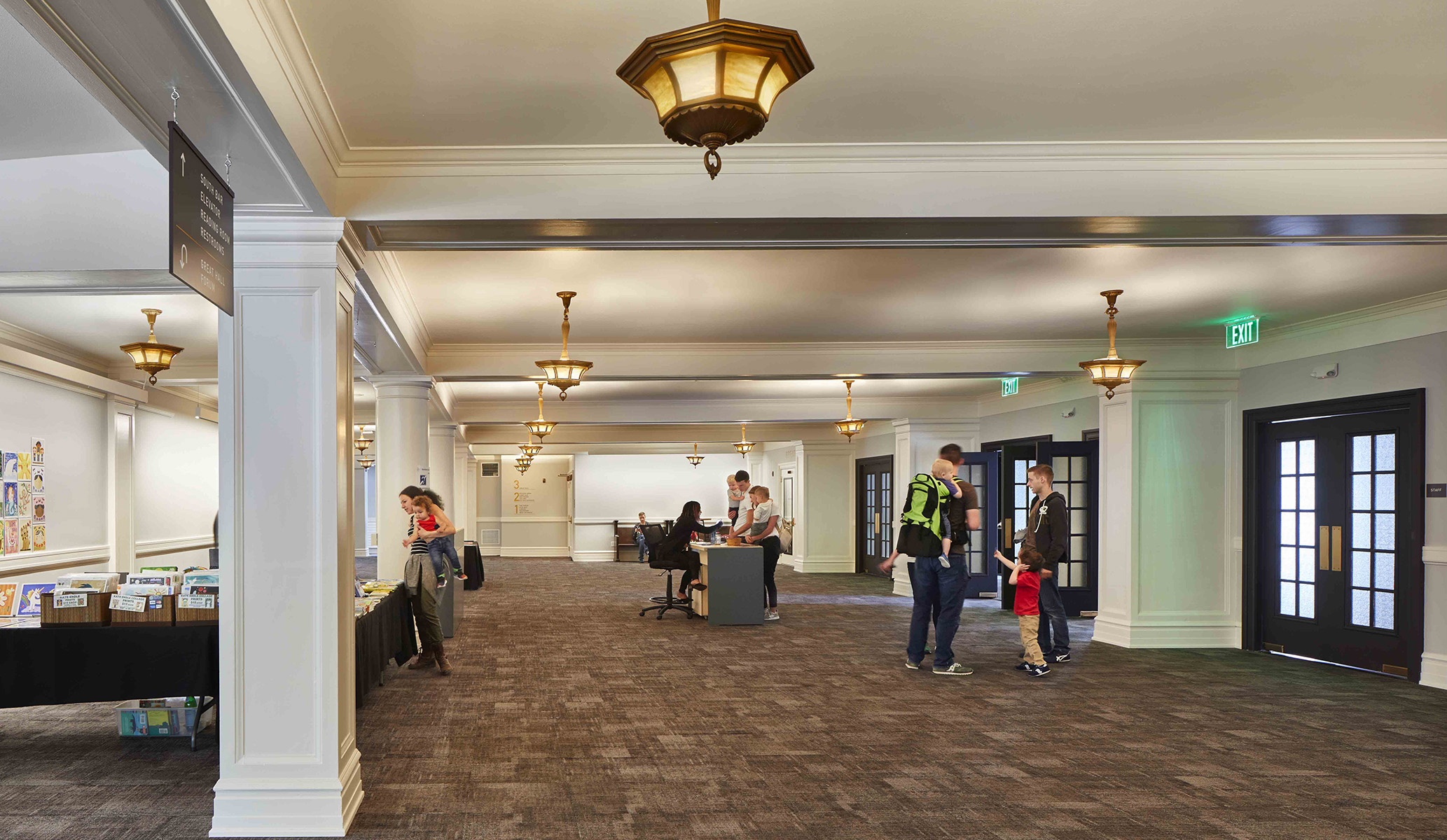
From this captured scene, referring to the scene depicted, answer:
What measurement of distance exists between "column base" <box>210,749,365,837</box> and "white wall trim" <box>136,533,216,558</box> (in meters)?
8.40

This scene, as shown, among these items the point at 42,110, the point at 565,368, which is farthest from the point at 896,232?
the point at 565,368

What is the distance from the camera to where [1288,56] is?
11.0 feet

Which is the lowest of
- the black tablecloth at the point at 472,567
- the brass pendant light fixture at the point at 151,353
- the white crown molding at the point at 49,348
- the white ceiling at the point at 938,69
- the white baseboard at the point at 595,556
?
the white baseboard at the point at 595,556

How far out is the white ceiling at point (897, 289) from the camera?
590 centimetres

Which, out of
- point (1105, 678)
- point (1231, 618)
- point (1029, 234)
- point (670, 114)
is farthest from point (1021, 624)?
point (670, 114)

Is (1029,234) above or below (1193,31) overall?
below

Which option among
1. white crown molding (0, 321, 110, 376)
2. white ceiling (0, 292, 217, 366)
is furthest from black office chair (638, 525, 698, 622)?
white crown molding (0, 321, 110, 376)

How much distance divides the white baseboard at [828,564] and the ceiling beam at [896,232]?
13.5 metres

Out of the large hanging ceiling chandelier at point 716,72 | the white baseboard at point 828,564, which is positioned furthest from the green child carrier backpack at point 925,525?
the white baseboard at point 828,564

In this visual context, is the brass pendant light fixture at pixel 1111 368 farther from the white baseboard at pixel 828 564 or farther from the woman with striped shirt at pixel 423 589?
the white baseboard at pixel 828 564

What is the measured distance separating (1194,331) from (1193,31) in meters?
6.09

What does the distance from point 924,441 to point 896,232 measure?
9.78 m

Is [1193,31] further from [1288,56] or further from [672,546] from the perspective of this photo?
[672,546]

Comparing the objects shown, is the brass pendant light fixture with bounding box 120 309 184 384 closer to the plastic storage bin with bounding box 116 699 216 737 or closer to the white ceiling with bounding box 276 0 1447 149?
the plastic storage bin with bounding box 116 699 216 737
